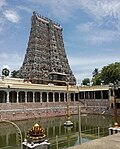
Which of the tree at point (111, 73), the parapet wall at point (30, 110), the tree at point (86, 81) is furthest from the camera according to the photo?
the tree at point (86, 81)

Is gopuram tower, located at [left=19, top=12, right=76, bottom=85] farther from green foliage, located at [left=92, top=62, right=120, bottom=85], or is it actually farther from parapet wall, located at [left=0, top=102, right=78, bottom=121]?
parapet wall, located at [left=0, top=102, right=78, bottom=121]

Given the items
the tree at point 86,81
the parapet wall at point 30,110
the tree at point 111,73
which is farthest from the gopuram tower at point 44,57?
the tree at point 86,81

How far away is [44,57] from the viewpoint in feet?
158

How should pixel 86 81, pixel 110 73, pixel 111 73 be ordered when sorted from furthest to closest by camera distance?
pixel 86 81
pixel 110 73
pixel 111 73

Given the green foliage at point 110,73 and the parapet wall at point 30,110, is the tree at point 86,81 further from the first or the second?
the parapet wall at point 30,110

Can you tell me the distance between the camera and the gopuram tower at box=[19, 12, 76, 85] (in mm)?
46219

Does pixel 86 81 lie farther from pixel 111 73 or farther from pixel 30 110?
pixel 30 110

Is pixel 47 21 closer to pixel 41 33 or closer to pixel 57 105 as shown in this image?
pixel 41 33

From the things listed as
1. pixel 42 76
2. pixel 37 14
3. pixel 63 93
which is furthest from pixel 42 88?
pixel 37 14

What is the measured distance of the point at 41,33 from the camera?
49.4m

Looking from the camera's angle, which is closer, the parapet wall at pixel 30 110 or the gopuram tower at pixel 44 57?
the parapet wall at pixel 30 110

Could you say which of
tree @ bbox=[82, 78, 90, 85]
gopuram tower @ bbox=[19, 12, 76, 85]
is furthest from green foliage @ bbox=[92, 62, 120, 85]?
tree @ bbox=[82, 78, 90, 85]

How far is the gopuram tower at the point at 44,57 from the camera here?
46.2 m

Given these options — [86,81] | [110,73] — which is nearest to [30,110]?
[110,73]
